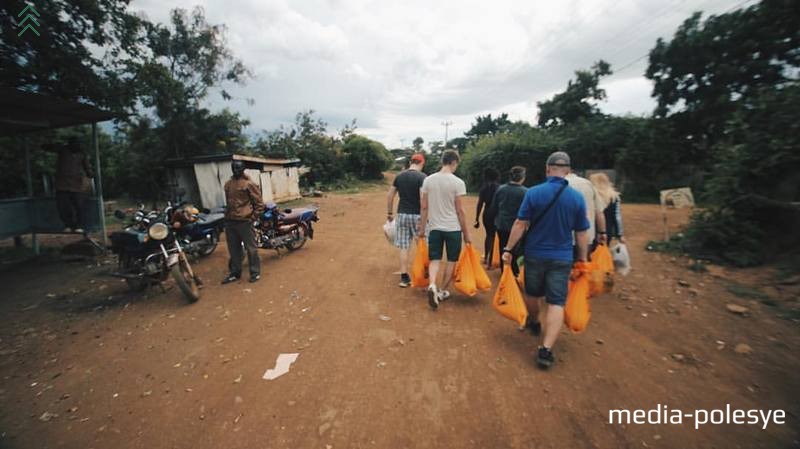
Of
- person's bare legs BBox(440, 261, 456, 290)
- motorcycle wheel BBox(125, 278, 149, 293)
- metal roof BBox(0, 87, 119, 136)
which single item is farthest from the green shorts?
metal roof BBox(0, 87, 119, 136)

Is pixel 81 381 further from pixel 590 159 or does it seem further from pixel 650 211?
pixel 590 159

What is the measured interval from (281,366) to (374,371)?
869mm

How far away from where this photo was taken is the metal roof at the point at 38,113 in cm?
545

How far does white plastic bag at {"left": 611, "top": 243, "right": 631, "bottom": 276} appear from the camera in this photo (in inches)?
155

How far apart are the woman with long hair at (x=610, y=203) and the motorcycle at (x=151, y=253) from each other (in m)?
5.46

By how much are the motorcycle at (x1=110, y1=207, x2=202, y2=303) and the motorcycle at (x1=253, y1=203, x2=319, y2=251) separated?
1596 millimetres

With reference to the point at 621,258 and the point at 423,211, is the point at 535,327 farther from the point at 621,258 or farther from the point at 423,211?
the point at 423,211

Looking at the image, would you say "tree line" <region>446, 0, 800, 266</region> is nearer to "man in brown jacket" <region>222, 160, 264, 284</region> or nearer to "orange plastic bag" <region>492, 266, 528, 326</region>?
"orange plastic bag" <region>492, 266, 528, 326</region>

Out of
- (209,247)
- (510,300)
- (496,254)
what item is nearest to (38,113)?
(209,247)

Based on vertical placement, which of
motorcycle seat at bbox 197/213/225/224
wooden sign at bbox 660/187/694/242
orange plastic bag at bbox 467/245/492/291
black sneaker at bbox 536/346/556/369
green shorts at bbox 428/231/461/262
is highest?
wooden sign at bbox 660/187/694/242

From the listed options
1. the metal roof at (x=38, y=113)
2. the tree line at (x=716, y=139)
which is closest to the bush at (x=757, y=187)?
the tree line at (x=716, y=139)

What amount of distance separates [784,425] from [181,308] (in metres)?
5.94

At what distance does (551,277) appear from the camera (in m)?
2.88

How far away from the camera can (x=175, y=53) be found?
18.7 metres
